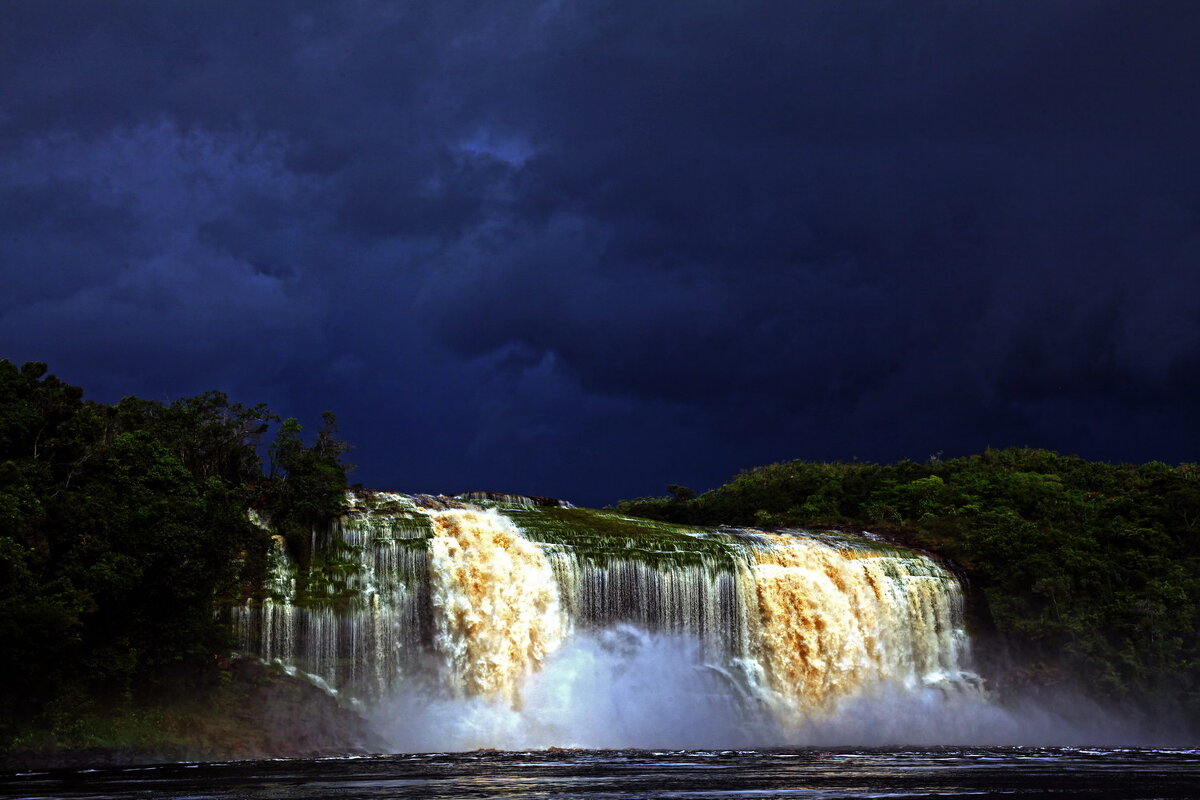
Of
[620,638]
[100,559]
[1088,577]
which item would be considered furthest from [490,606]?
[1088,577]

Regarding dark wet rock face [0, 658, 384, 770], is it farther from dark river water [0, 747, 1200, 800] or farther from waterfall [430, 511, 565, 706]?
waterfall [430, 511, 565, 706]

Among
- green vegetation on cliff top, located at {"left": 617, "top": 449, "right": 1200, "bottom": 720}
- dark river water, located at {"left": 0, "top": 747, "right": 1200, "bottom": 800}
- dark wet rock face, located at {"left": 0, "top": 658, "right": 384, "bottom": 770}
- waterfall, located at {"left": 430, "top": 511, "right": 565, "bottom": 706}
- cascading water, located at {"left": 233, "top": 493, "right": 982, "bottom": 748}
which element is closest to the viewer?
dark river water, located at {"left": 0, "top": 747, "right": 1200, "bottom": 800}

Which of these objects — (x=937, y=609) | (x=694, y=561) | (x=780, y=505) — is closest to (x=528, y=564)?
(x=694, y=561)

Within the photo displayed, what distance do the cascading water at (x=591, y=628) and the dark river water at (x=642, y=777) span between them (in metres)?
4.05

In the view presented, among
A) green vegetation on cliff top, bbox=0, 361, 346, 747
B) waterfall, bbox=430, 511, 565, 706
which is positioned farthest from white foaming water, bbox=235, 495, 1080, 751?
green vegetation on cliff top, bbox=0, 361, 346, 747

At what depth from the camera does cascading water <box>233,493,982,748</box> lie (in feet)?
118

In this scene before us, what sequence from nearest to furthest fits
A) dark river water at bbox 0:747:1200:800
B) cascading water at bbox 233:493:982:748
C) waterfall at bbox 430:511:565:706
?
dark river water at bbox 0:747:1200:800 → cascading water at bbox 233:493:982:748 → waterfall at bbox 430:511:565:706

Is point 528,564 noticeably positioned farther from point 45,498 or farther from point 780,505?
point 780,505

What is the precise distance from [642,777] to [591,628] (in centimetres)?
1378

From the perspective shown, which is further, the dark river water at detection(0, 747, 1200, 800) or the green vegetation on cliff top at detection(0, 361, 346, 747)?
the green vegetation on cliff top at detection(0, 361, 346, 747)

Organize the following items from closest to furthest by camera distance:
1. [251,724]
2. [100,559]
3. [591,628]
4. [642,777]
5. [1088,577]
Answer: [642,777] → [100,559] → [251,724] → [591,628] → [1088,577]

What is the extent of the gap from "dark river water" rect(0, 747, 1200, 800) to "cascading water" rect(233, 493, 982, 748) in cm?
405

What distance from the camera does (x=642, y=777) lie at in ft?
84.3

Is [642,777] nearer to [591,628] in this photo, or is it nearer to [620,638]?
[591,628]
